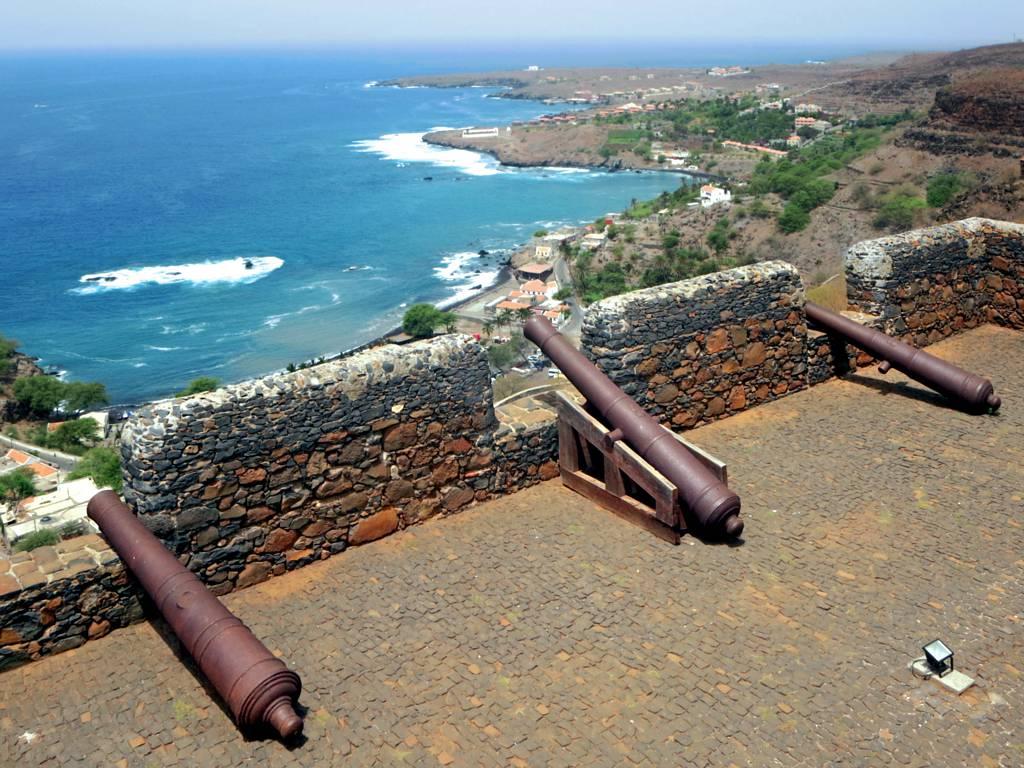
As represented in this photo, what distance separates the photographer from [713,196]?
83.6 m

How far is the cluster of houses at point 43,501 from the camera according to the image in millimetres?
26612

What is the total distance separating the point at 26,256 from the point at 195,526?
91324 millimetres

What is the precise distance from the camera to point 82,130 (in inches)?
6476

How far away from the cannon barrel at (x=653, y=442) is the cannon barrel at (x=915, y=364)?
317cm

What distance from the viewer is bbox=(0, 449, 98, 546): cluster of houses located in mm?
26612

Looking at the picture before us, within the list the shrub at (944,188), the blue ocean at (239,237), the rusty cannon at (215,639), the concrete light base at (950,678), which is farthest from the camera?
the blue ocean at (239,237)

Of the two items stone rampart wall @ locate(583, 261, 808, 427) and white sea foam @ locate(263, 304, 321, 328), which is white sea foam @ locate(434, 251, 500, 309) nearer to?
white sea foam @ locate(263, 304, 321, 328)

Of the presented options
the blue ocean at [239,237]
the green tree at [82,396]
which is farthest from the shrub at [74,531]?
the blue ocean at [239,237]

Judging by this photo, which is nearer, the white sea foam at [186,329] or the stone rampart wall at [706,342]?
the stone rampart wall at [706,342]

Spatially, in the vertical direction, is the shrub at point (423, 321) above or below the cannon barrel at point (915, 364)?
below

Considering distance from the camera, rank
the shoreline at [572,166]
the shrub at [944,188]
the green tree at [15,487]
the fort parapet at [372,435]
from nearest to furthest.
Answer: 1. the fort parapet at [372,435]
2. the green tree at [15,487]
3. the shrub at [944,188]
4. the shoreline at [572,166]

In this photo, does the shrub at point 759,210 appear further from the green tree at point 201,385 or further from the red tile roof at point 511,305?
the green tree at point 201,385

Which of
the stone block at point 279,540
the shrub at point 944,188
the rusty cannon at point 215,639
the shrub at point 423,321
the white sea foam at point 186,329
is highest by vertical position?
the rusty cannon at point 215,639

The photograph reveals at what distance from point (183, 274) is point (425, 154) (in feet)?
208
